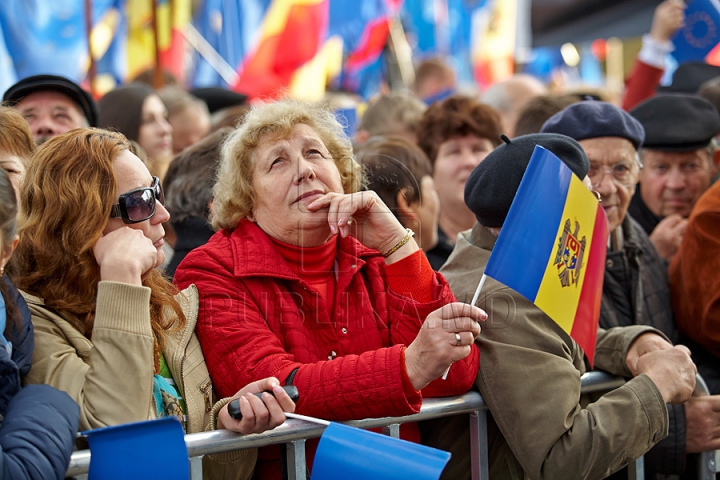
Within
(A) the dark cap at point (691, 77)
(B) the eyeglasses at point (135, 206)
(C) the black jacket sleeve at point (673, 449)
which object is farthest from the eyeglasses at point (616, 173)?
(A) the dark cap at point (691, 77)

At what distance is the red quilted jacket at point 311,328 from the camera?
2678mm

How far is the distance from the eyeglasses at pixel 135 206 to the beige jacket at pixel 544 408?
119cm

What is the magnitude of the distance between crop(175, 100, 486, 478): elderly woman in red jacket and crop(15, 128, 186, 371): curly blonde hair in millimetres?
340

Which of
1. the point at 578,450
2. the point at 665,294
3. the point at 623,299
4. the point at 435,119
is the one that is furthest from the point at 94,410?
the point at 435,119

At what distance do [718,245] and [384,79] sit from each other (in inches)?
491

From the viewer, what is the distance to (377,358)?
2701mm

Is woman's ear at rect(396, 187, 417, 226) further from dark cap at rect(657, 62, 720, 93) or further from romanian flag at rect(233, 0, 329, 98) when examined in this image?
romanian flag at rect(233, 0, 329, 98)

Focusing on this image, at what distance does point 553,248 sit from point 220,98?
17.5 ft

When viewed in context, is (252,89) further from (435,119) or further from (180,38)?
(435,119)

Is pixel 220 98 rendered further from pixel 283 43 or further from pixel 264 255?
pixel 264 255

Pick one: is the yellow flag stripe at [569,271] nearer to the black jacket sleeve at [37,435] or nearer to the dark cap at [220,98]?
the black jacket sleeve at [37,435]

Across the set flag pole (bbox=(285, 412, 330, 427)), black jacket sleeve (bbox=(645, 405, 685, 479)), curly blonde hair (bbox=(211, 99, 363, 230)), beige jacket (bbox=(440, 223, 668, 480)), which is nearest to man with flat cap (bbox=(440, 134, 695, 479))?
beige jacket (bbox=(440, 223, 668, 480))

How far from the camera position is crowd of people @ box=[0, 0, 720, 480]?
2.44 meters

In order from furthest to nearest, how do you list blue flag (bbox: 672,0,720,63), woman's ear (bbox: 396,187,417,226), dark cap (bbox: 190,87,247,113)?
1. blue flag (bbox: 672,0,720,63)
2. dark cap (bbox: 190,87,247,113)
3. woman's ear (bbox: 396,187,417,226)
